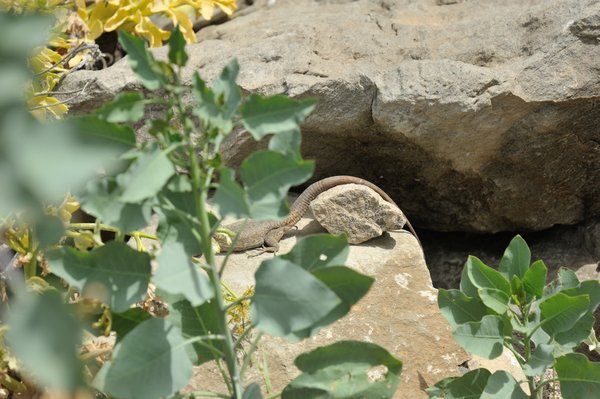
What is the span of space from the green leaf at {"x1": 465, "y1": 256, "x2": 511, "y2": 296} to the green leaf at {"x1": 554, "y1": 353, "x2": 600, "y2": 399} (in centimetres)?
24

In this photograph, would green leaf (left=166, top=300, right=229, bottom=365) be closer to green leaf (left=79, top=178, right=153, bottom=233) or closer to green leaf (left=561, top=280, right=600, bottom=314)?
green leaf (left=79, top=178, right=153, bottom=233)

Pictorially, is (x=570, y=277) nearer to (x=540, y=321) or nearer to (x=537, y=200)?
(x=540, y=321)

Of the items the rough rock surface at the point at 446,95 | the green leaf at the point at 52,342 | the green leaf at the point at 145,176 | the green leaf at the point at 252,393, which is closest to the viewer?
the green leaf at the point at 52,342

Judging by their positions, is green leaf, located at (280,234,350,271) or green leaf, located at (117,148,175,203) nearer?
green leaf, located at (117,148,175,203)

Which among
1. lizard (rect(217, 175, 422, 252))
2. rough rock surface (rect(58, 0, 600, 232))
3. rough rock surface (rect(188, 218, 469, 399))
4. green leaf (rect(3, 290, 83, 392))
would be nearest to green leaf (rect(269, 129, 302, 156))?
green leaf (rect(3, 290, 83, 392))

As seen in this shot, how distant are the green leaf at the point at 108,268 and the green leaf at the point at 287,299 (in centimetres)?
21

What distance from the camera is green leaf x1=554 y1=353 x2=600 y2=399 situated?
2.21 metres

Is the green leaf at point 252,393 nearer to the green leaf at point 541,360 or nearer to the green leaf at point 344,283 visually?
the green leaf at point 344,283

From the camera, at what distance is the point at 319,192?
4082mm

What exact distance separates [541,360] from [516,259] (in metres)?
0.33

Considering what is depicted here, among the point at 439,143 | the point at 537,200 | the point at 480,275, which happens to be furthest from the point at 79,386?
the point at 537,200

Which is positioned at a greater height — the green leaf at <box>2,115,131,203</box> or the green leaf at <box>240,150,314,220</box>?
the green leaf at <box>2,115,131,203</box>

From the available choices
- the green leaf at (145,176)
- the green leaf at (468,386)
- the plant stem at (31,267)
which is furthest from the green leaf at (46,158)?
the green leaf at (468,386)

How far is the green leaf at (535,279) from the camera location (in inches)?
93.8
